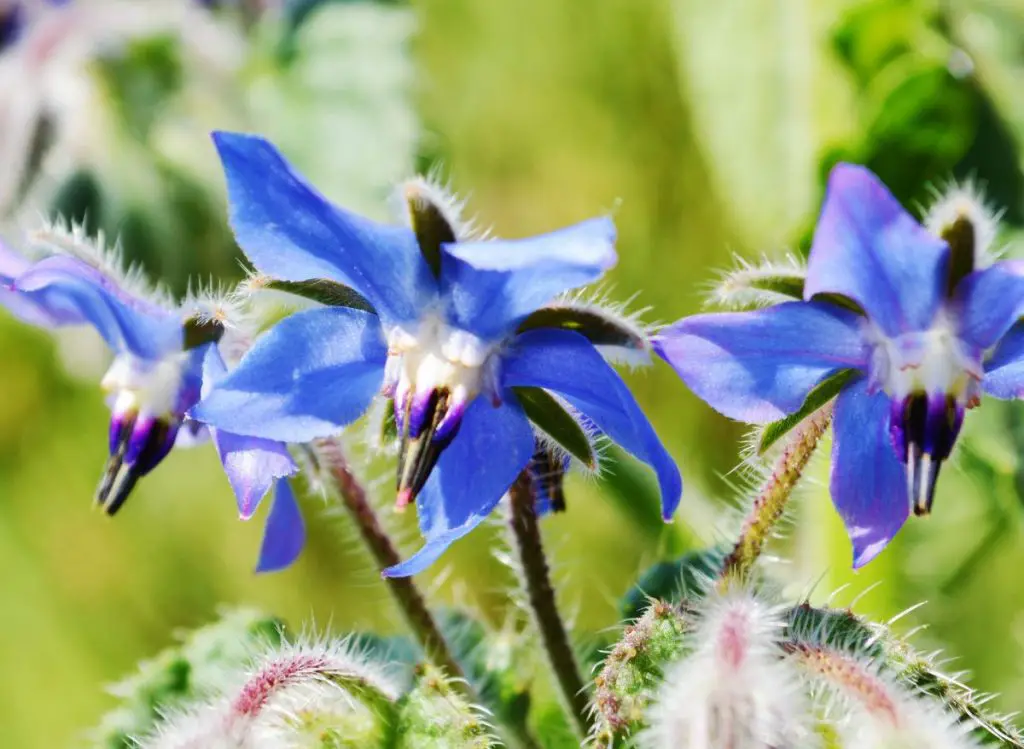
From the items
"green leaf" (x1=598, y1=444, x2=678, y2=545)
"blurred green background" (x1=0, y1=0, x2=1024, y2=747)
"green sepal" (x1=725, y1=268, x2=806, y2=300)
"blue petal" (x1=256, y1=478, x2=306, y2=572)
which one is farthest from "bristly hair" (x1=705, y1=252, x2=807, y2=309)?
"green leaf" (x1=598, y1=444, x2=678, y2=545)

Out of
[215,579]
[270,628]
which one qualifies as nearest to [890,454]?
[270,628]

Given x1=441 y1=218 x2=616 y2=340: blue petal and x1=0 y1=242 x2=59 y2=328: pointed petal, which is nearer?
x1=441 y1=218 x2=616 y2=340: blue petal

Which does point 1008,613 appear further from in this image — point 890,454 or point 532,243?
point 532,243

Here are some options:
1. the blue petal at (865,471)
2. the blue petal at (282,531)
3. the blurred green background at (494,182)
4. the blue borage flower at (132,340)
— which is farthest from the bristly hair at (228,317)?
the blue petal at (865,471)

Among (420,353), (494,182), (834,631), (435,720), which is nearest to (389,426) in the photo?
(420,353)

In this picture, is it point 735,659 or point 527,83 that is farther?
point 527,83

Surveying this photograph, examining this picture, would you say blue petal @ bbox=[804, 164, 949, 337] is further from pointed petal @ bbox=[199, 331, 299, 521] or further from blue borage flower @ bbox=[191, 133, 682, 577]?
pointed petal @ bbox=[199, 331, 299, 521]
